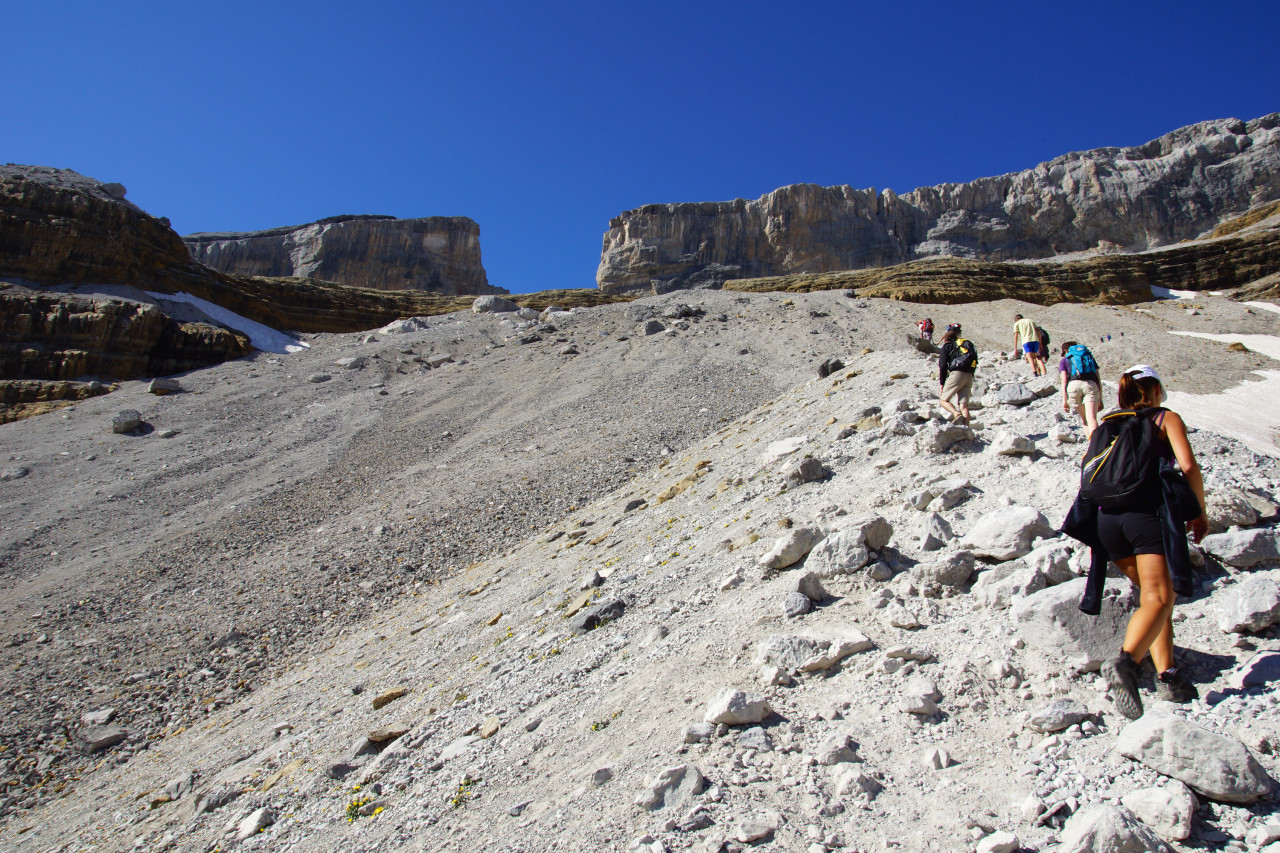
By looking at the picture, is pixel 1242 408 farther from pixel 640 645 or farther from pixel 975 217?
pixel 975 217

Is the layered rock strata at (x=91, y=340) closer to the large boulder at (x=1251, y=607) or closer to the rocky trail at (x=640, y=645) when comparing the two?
the rocky trail at (x=640, y=645)

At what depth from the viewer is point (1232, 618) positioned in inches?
125

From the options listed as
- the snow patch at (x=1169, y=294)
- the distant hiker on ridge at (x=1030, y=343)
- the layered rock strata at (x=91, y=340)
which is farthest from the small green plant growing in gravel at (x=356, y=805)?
the snow patch at (x=1169, y=294)

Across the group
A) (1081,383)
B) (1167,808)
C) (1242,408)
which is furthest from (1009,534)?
(1242,408)

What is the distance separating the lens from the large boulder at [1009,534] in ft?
14.1

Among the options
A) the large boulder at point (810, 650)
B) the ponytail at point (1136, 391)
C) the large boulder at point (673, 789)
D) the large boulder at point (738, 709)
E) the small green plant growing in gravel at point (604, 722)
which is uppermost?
the ponytail at point (1136, 391)

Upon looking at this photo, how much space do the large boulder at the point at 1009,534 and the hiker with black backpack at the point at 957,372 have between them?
319 centimetres

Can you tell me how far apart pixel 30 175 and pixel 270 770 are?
122 feet

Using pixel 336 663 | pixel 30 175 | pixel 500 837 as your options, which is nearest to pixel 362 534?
pixel 336 663

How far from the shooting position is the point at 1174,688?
290 centimetres

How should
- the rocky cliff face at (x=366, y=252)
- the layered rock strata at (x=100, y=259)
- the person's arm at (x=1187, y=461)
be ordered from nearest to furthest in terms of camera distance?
the person's arm at (x=1187, y=461)
the layered rock strata at (x=100, y=259)
the rocky cliff face at (x=366, y=252)

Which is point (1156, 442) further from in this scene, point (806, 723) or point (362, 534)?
point (362, 534)

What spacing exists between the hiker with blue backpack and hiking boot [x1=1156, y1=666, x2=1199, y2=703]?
4381 millimetres

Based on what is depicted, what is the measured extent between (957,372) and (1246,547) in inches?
174
